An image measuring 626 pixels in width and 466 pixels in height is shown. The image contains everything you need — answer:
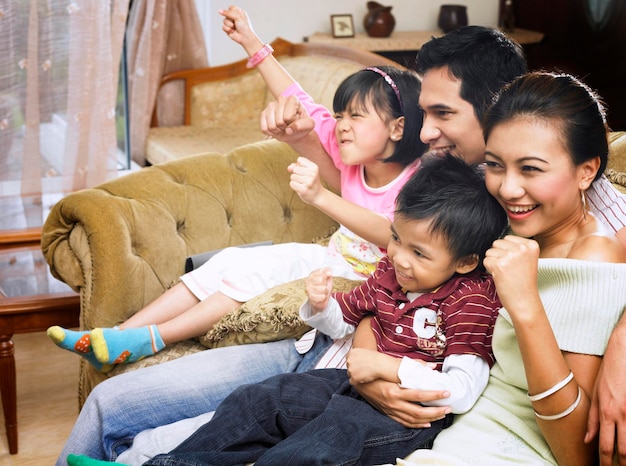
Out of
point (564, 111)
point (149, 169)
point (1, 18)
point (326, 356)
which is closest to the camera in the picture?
point (564, 111)

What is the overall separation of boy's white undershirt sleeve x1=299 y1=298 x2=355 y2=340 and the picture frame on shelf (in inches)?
139

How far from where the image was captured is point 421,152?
2.15 m

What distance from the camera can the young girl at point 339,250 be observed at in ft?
6.80

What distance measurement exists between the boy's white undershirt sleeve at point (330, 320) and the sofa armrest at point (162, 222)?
65 cm

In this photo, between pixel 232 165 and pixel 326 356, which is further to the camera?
pixel 232 165

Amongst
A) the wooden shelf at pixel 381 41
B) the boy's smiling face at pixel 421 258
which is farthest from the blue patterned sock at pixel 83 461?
the wooden shelf at pixel 381 41

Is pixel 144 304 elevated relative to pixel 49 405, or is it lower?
elevated

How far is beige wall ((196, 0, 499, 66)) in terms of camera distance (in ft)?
16.0

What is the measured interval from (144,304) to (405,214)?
919mm

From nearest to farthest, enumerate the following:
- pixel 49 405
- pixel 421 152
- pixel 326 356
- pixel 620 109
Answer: pixel 326 356 → pixel 421 152 → pixel 49 405 → pixel 620 109

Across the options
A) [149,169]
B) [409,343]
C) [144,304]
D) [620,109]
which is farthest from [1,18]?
[620,109]

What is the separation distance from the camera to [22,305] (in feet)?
7.92

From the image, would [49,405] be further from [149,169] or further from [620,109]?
[620,109]

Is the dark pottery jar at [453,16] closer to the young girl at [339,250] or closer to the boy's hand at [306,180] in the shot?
the young girl at [339,250]
